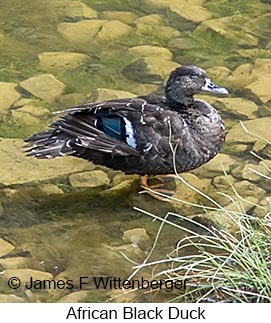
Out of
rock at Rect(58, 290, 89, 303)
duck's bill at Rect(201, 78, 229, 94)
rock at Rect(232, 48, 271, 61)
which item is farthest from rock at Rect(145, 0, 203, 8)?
rock at Rect(58, 290, 89, 303)

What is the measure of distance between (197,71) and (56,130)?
2.98ft

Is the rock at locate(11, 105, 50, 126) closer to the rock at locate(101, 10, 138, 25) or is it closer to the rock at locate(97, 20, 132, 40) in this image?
the rock at locate(97, 20, 132, 40)

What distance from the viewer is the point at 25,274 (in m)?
5.19

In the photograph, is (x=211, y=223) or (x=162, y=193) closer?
(x=211, y=223)

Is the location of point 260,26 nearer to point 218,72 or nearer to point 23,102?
point 218,72

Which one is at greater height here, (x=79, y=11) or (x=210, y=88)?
Result: (x=210, y=88)

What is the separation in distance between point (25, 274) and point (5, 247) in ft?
0.96

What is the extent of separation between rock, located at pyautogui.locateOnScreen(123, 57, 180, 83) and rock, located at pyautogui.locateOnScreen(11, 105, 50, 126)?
81 centimetres

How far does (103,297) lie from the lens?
5.04m

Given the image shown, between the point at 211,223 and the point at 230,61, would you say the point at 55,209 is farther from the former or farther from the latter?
the point at 230,61

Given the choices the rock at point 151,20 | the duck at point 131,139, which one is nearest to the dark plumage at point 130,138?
the duck at point 131,139

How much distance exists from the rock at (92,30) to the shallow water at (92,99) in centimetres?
2

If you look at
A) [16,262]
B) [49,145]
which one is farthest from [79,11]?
[16,262]
